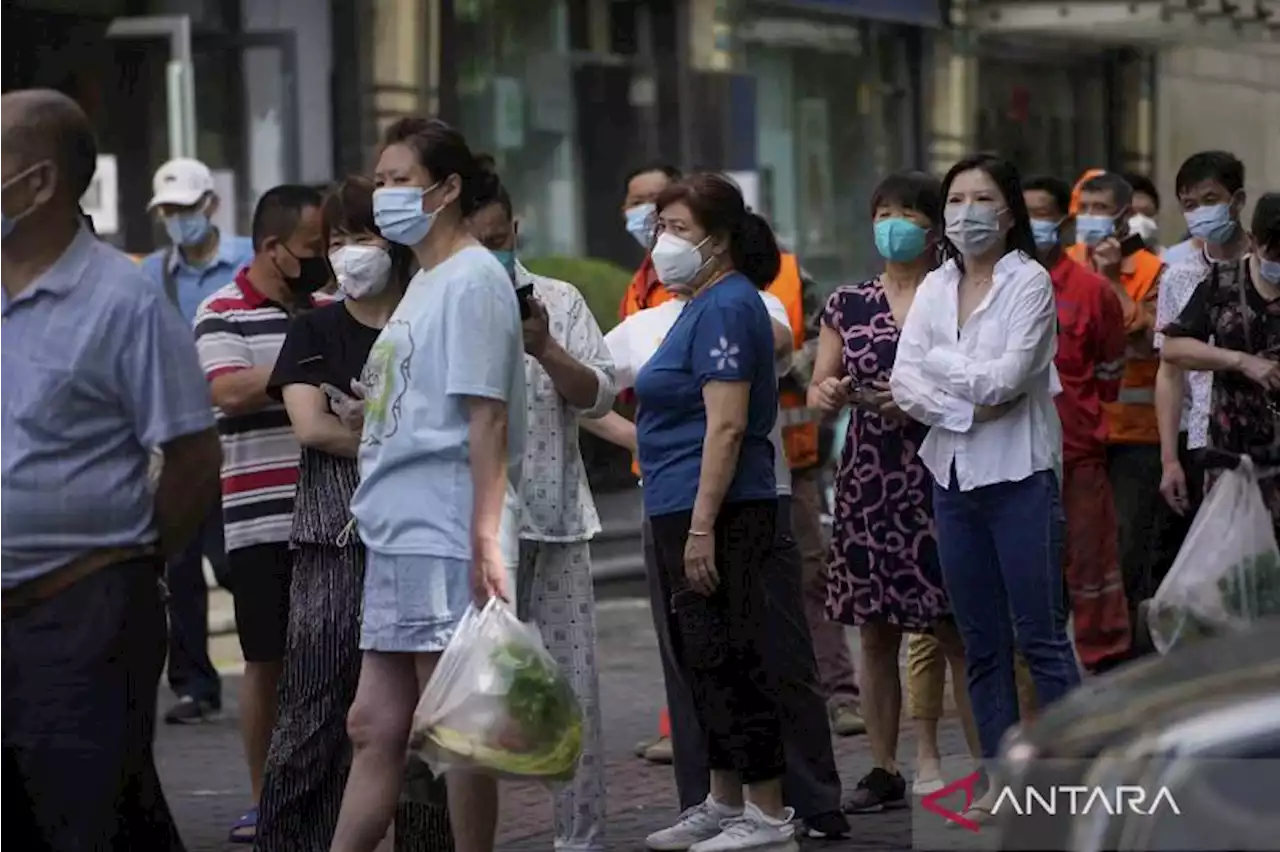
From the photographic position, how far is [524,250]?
21234mm

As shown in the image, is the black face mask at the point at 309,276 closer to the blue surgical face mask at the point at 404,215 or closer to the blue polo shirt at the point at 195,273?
the blue surgical face mask at the point at 404,215

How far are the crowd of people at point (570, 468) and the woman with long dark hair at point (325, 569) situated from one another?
0.01 m

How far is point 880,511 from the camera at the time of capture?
8.73 meters

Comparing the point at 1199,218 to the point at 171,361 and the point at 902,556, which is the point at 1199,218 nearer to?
the point at 902,556

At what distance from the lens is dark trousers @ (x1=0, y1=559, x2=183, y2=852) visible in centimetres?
529

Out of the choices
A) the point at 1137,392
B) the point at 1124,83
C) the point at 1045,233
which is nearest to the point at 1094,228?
the point at 1137,392

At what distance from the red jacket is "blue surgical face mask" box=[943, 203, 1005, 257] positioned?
5.86 ft

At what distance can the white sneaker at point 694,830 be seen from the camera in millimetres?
8078

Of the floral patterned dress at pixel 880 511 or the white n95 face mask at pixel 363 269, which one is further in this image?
the floral patterned dress at pixel 880 511

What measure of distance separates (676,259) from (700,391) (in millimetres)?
387

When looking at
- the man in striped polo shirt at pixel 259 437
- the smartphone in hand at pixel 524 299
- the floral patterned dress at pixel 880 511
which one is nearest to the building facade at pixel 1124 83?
the floral patterned dress at pixel 880 511

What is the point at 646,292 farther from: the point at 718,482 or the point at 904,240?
the point at 718,482

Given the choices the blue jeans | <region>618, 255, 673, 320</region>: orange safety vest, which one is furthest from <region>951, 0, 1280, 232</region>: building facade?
the blue jeans

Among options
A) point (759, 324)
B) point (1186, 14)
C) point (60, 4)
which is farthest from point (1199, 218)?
point (1186, 14)
